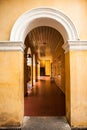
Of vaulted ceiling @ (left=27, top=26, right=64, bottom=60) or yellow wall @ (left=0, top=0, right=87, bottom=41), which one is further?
vaulted ceiling @ (left=27, top=26, right=64, bottom=60)

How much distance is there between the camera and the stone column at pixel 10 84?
3484 mm

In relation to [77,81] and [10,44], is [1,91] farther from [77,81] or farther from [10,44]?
[77,81]

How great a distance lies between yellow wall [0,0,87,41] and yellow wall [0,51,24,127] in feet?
1.78

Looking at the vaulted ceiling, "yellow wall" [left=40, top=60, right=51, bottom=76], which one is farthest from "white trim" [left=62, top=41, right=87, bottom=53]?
"yellow wall" [left=40, top=60, right=51, bottom=76]

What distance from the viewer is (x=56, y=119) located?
3.96 meters

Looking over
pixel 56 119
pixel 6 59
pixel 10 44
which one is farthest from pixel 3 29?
pixel 56 119

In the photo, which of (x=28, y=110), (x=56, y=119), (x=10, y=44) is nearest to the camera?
(x=10, y=44)

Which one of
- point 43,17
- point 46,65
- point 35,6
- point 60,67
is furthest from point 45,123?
point 46,65

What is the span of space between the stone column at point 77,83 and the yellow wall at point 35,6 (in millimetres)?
438

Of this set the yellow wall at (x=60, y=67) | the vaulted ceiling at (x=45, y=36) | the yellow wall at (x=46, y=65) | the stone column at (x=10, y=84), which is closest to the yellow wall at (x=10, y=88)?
the stone column at (x=10, y=84)

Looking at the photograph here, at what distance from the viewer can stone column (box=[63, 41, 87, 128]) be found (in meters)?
3.46

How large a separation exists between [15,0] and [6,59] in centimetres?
153

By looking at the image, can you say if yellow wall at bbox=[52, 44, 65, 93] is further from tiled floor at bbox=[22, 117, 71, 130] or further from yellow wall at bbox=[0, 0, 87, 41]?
yellow wall at bbox=[0, 0, 87, 41]

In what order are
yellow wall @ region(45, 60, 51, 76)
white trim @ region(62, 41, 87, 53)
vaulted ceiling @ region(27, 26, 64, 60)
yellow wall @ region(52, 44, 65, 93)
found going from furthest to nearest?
yellow wall @ region(45, 60, 51, 76)
yellow wall @ region(52, 44, 65, 93)
vaulted ceiling @ region(27, 26, 64, 60)
white trim @ region(62, 41, 87, 53)
